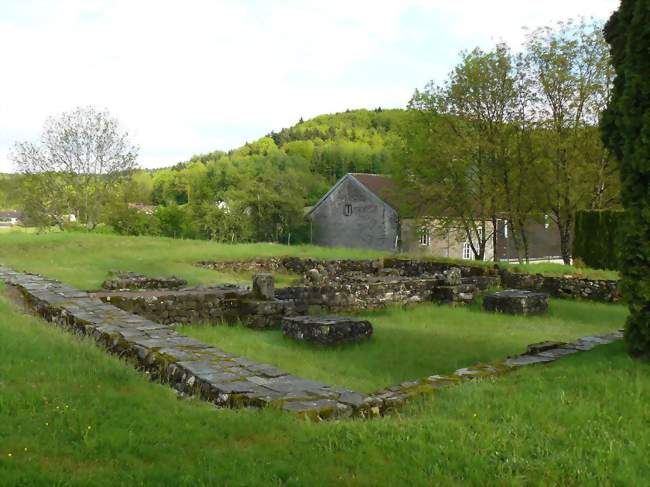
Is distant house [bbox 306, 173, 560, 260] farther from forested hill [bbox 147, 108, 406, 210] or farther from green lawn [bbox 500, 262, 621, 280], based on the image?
green lawn [bbox 500, 262, 621, 280]

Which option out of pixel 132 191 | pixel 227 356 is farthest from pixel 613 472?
pixel 132 191

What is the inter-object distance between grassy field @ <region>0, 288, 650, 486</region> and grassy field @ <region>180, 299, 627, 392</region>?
2.76 meters

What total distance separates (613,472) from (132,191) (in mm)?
46374

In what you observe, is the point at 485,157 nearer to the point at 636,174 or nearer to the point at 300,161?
the point at 636,174

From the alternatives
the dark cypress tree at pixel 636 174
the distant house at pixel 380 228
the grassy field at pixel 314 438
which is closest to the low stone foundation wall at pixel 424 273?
the dark cypress tree at pixel 636 174

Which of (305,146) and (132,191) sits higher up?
(305,146)

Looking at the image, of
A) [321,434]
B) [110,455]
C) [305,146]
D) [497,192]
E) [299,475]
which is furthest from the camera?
[305,146]

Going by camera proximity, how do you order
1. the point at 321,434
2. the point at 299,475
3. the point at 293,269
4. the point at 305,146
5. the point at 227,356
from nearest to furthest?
the point at 299,475
the point at 321,434
the point at 227,356
the point at 293,269
the point at 305,146

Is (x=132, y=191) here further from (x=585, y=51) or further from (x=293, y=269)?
(x=585, y=51)

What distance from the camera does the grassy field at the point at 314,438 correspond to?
3.50 meters

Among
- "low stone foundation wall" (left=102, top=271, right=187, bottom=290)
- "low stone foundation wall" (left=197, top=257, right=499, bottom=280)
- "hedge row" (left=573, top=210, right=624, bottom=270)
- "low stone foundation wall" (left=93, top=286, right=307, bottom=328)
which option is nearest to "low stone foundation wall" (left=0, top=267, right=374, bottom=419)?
"low stone foundation wall" (left=93, top=286, right=307, bottom=328)

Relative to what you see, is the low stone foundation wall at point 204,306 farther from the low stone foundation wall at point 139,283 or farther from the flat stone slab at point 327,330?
the low stone foundation wall at point 139,283

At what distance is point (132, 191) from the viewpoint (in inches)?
1812

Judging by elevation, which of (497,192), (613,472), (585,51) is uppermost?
(585,51)
